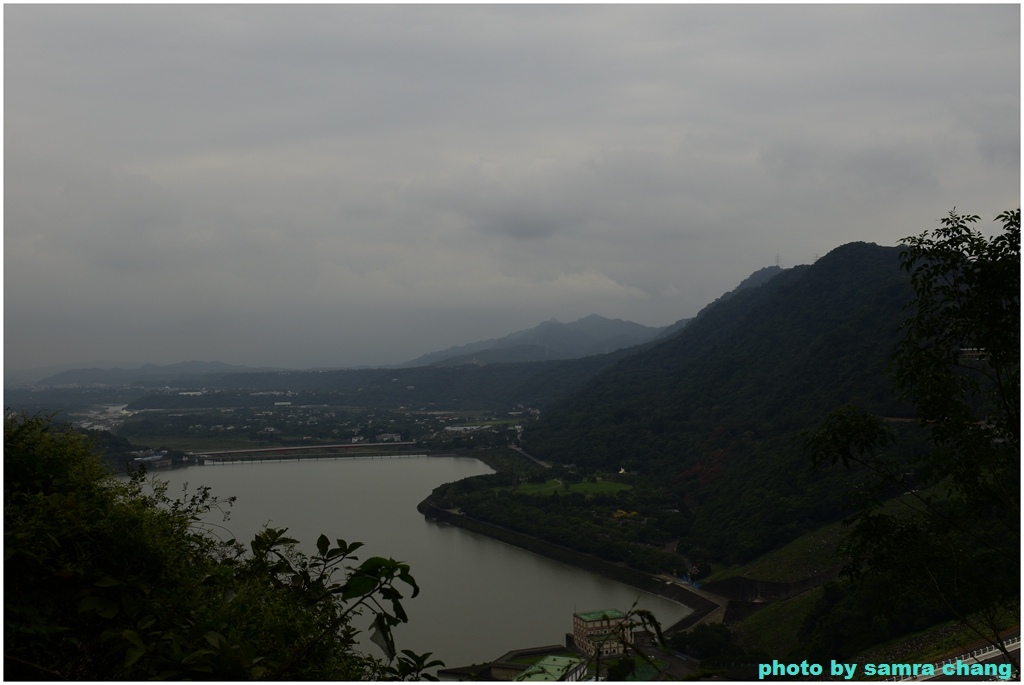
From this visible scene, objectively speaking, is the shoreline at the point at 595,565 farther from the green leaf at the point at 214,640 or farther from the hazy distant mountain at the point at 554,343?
the hazy distant mountain at the point at 554,343

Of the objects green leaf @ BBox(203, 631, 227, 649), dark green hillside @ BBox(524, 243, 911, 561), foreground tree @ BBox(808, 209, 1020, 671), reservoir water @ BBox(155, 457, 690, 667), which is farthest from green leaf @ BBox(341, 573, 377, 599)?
dark green hillside @ BBox(524, 243, 911, 561)

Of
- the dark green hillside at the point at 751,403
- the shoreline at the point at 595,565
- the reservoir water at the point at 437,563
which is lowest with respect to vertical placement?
the shoreline at the point at 595,565

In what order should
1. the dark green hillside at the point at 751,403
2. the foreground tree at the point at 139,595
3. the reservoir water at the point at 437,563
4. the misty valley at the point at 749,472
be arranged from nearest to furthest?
the foreground tree at the point at 139,595 → the misty valley at the point at 749,472 → the reservoir water at the point at 437,563 → the dark green hillside at the point at 751,403

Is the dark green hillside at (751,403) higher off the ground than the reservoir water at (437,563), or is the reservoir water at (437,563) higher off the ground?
the dark green hillside at (751,403)

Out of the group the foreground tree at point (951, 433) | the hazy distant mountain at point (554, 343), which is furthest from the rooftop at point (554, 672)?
the hazy distant mountain at point (554, 343)

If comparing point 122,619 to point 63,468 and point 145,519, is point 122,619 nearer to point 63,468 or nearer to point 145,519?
point 145,519
